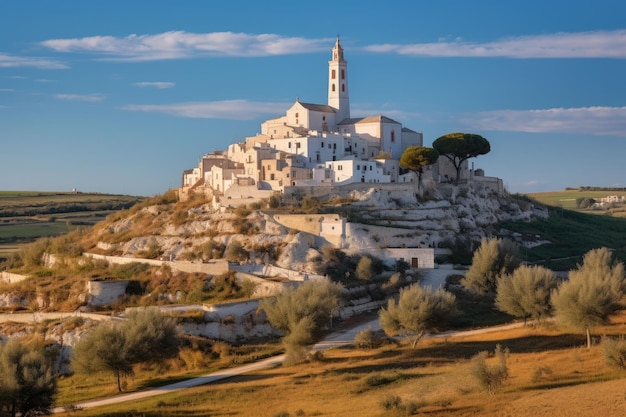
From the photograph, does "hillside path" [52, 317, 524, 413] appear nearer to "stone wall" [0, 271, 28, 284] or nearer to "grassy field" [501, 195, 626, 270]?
"grassy field" [501, 195, 626, 270]

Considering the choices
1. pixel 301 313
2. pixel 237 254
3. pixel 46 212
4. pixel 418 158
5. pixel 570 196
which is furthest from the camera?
pixel 570 196

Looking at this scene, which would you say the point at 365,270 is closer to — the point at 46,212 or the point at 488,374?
the point at 488,374

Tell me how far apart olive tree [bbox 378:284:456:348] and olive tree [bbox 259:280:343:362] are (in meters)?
2.82

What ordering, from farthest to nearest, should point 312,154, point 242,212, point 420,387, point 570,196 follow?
point 570,196 → point 312,154 → point 242,212 → point 420,387

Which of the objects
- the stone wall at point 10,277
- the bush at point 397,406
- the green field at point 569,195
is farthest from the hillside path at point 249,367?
the green field at point 569,195

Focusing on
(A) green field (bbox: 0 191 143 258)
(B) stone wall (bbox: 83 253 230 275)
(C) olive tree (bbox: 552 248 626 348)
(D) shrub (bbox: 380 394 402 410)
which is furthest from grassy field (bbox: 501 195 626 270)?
(A) green field (bbox: 0 191 143 258)

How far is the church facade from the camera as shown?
63188mm

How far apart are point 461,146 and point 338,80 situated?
1301cm

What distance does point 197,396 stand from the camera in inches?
1304

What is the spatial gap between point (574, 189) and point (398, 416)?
421 ft

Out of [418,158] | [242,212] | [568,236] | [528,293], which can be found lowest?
[528,293]

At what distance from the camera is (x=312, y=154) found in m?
66.1

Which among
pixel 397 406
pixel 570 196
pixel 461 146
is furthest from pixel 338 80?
pixel 570 196

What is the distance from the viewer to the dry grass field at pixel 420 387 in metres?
27.9
